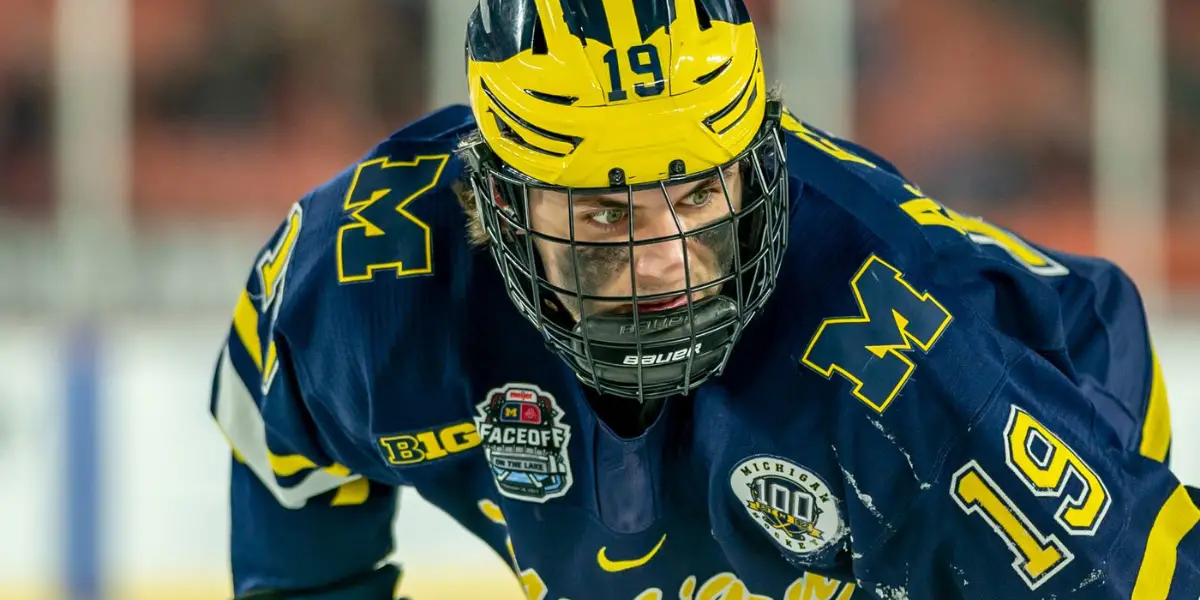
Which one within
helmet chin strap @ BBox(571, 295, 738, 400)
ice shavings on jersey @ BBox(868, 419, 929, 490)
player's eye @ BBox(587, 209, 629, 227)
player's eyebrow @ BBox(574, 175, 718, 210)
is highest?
player's eyebrow @ BBox(574, 175, 718, 210)

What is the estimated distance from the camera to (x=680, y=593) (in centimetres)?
203

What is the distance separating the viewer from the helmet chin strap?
1.66 m

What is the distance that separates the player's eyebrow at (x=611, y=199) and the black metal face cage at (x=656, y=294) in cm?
1

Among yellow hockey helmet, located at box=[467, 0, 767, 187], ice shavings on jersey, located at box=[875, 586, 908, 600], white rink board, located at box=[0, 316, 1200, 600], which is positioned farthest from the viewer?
white rink board, located at box=[0, 316, 1200, 600]

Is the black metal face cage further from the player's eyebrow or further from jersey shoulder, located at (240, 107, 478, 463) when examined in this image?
jersey shoulder, located at (240, 107, 478, 463)

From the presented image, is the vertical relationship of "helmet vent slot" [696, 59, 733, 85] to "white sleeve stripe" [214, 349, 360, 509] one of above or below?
above

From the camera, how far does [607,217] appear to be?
173cm

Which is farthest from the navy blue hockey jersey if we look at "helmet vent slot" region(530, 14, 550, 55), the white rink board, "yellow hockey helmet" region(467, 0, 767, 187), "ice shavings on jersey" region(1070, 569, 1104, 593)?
the white rink board

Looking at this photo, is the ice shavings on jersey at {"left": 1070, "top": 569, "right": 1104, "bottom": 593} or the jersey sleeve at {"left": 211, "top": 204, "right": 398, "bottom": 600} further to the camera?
the jersey sleeve at {"left": 211, "top": 204, "right": 398, "bottom": 600}

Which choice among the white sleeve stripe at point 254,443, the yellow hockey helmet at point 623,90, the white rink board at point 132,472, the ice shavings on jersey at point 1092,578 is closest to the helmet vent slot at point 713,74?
the yellow hockey helmet at point 623,90

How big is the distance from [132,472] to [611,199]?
3166mm

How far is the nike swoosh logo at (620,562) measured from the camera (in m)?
1.99

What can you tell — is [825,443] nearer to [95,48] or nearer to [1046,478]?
[1046,478]

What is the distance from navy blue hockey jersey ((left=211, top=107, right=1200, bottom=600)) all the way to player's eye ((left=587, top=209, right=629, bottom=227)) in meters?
0.24
